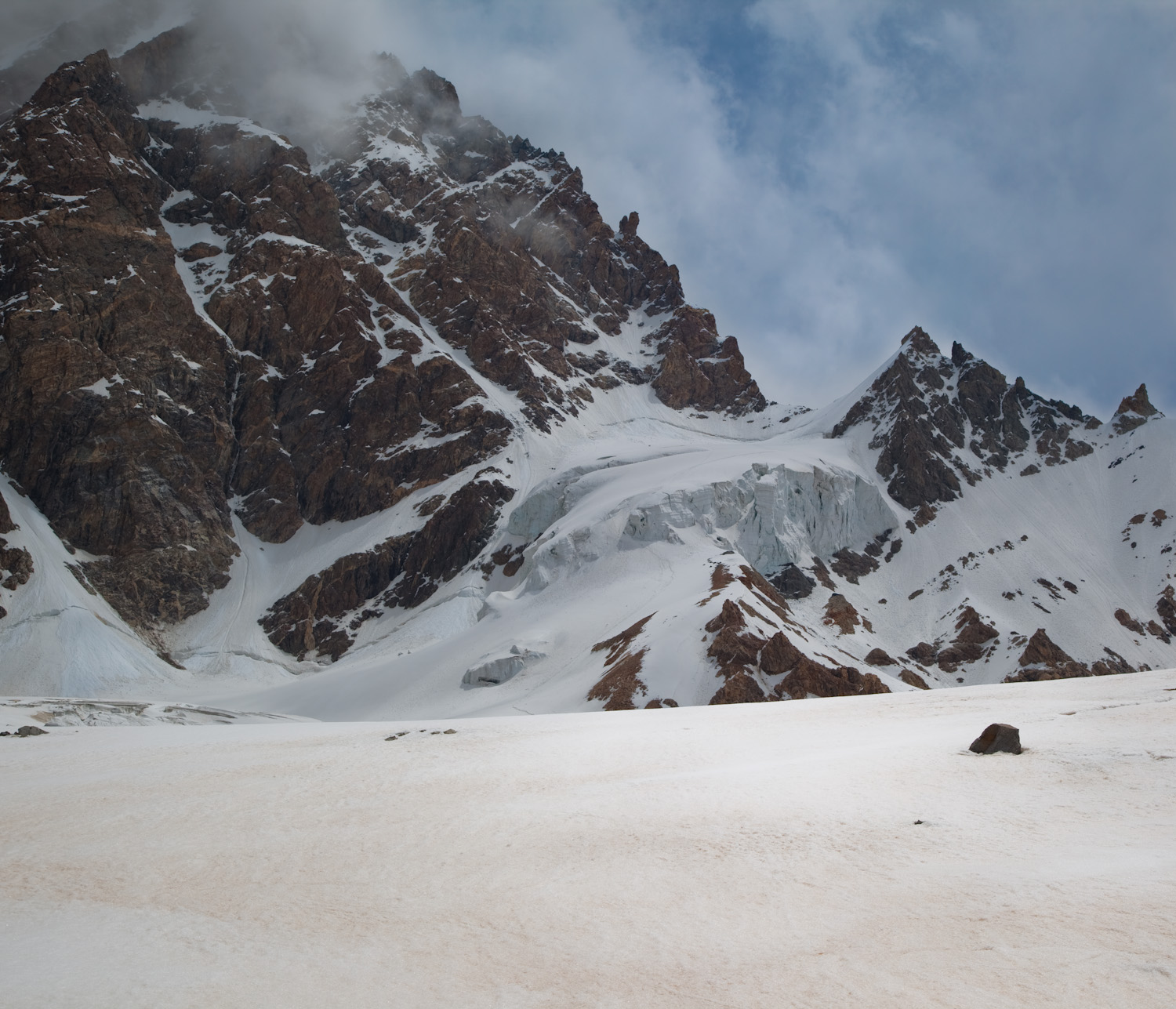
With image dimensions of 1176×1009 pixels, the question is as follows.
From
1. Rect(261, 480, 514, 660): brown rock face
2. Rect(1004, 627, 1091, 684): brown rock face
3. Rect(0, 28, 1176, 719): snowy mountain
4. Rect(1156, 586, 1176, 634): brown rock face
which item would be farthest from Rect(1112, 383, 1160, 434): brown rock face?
Rect(261, 480, 514, 660): brown rock face


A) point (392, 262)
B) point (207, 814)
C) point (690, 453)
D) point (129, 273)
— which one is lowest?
point (207, 814)

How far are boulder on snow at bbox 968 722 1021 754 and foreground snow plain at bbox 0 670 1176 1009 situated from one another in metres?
0.33

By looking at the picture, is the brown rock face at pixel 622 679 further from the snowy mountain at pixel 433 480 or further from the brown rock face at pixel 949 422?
the brown rock face at pixel 949 422

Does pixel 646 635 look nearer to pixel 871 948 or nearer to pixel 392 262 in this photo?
pixel 871 948

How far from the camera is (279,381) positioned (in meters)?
112

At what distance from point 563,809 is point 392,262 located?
140 metres

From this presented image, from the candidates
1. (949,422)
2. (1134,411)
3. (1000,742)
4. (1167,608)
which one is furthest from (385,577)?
(1134,411)

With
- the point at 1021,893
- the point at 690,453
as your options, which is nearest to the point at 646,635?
the point at 1021,893

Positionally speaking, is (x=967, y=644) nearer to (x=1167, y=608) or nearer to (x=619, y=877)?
(x=1167, y=608)

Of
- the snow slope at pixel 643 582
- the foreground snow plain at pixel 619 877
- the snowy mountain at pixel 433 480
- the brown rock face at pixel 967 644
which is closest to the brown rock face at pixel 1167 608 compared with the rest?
the snowy mountain at pixel 433 480

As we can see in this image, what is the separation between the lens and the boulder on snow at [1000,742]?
1079 cm

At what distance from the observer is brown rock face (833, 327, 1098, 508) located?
103312 millimetres

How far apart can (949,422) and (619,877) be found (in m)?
121

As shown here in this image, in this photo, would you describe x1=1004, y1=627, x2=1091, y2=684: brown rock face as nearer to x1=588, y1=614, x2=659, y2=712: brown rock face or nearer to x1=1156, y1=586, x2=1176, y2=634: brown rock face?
x1=1156, y1=586, x2=1176, y2=634: brown rock face
